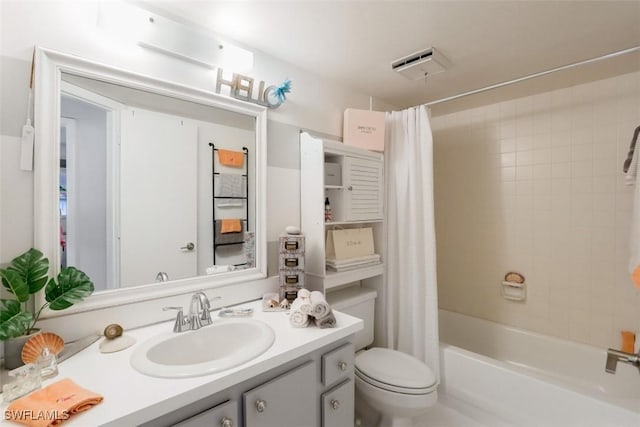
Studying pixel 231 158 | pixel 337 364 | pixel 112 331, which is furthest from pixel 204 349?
pixel 231 158

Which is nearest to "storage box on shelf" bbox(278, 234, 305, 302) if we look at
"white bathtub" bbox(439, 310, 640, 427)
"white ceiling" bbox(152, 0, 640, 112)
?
"white ceiling" bbox(152, 0, 640, 112)

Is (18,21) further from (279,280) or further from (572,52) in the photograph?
(572,52)

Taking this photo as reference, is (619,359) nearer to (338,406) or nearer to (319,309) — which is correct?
(338,406)

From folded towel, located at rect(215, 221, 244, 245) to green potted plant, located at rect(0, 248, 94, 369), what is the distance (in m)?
0.54

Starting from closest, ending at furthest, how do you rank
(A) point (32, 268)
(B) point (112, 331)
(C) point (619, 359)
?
(A) point (32, 268) → (B) point (112, 331) → (C) point (619, 359)

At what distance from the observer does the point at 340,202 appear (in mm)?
1794

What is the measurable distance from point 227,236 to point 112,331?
595mm

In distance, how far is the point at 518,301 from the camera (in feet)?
7.48

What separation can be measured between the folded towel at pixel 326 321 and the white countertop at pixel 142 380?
0.09 feet

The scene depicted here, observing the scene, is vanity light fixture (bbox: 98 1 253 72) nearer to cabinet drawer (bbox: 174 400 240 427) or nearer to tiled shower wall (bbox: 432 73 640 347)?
cabinet drawer (bbox: 174 400 240 427)

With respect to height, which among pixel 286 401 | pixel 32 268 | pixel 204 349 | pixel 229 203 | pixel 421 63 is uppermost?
pixel 421 63

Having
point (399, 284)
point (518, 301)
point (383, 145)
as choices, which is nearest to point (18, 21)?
point (383, 145)

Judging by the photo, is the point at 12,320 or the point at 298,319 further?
the point at 298,319

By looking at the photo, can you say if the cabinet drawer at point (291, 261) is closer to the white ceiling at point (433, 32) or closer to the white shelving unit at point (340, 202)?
the white shelving unit at point (340, 202)
